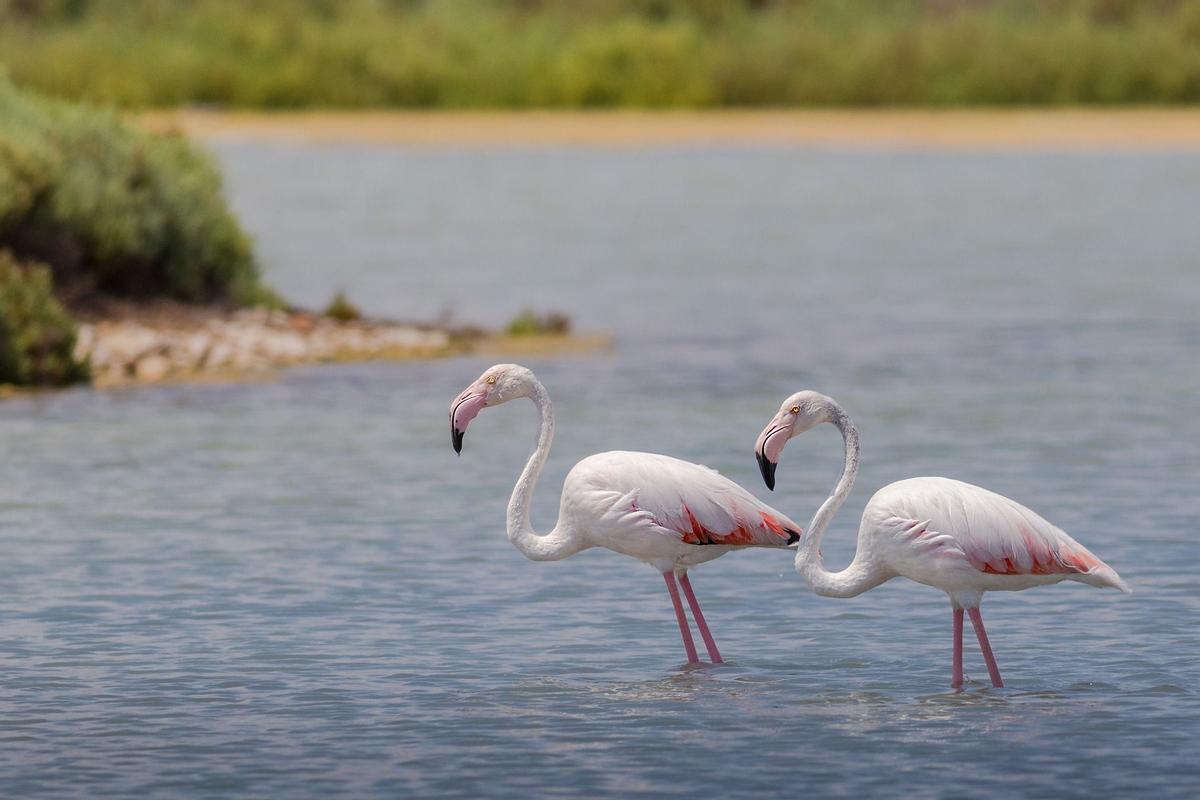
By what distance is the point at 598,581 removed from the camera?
13.0m

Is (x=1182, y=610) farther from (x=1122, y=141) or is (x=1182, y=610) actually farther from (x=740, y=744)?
(x=1122, y=141)

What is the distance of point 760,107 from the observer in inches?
2379

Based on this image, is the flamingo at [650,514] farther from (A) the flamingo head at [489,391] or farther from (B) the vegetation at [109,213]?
(B) the vegetation at [109,213]

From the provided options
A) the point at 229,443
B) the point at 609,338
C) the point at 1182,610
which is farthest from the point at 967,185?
the point at 1182,610

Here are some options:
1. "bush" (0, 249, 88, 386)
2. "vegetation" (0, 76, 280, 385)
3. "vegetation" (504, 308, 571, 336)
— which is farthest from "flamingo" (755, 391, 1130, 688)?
"vegetation" (504, 308, 571, 336)

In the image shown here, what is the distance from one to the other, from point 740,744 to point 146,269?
604 inches

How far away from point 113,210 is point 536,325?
13.5 feet

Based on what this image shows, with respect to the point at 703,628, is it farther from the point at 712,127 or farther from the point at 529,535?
the point at 712,127

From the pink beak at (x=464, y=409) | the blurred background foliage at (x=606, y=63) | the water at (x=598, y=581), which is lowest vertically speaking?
the water at (x=598, y=581)

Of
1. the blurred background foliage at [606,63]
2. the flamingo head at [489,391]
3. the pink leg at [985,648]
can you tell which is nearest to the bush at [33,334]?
the flamingo head at [489,391]

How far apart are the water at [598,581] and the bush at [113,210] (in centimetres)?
256

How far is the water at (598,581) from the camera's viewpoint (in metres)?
9.38

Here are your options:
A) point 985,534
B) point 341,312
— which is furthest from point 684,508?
point 341,312

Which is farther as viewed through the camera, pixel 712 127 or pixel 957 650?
pixel 712 127
